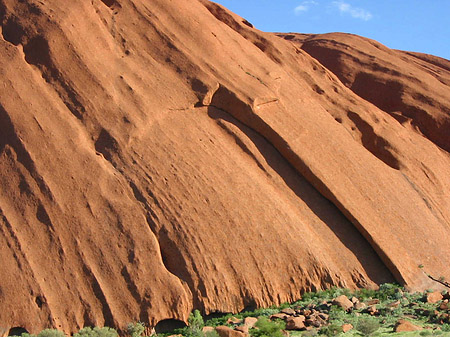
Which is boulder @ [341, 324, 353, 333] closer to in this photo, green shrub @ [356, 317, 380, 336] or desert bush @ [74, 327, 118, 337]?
green shrub @ [356, 317, 380, 336]

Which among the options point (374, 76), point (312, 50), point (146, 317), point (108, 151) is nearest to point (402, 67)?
point (374, 76)

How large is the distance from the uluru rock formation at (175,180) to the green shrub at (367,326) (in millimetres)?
2801

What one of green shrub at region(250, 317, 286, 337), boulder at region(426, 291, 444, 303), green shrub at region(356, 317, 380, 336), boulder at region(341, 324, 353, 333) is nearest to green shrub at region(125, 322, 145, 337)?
green shrub at region(250, 317, 286, 337)

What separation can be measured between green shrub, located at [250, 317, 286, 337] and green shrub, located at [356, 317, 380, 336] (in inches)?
70.7

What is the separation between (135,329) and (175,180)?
4.53 metres

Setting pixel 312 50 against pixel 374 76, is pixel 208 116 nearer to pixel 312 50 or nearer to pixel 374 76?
pixel 374 76

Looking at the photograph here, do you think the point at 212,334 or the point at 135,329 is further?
the point at 135,329

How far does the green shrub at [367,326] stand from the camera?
14.2 meters

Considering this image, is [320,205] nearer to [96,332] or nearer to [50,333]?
[96,332]

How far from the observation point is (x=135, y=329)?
48.6ft

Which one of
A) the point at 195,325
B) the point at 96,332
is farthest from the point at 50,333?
the point at 195,325

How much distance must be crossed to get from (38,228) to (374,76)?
20.6 meters

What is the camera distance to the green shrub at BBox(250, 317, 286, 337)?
14180 mm

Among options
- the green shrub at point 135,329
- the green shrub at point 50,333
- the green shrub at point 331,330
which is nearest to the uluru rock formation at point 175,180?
the green shrub at point 135,329
